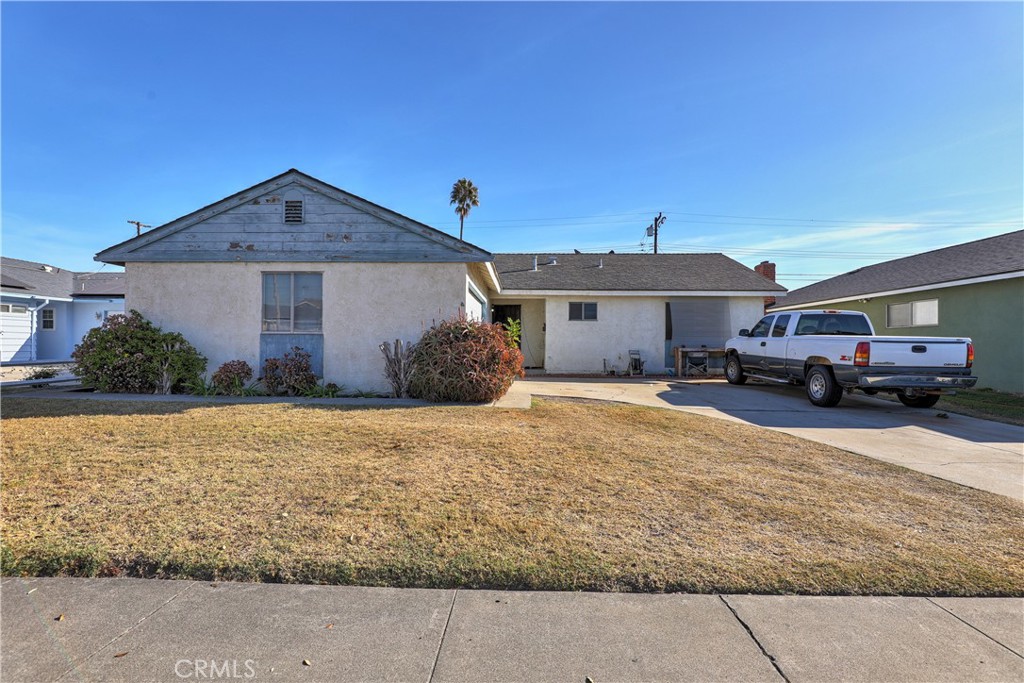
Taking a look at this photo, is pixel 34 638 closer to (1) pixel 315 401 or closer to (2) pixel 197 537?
(2) pixel 197 537

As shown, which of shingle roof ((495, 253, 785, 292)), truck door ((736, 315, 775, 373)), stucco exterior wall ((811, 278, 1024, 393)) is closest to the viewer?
truck door ((736, 315, 775, 373))

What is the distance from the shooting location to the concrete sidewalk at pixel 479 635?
219 centimetres

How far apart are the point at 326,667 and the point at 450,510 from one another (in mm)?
1686

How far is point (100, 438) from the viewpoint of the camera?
580 centimetres

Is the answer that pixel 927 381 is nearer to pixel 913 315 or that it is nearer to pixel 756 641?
pixel 913 315

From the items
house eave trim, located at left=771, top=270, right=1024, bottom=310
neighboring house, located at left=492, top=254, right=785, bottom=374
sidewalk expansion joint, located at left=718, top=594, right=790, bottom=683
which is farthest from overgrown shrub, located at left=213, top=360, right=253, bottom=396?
house eave trim, located at left=771, top=270, right=1024, bottom=310

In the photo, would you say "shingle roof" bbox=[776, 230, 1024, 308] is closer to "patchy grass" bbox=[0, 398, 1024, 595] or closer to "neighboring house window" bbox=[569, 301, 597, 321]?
"neighboring house window" bbox=[569, 301, 597, 321]

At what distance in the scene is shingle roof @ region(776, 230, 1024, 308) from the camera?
12.8 metres

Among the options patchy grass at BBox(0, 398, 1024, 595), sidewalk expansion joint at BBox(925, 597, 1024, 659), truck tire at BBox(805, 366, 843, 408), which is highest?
truck tire at BBox(805, 366, 843, 408)

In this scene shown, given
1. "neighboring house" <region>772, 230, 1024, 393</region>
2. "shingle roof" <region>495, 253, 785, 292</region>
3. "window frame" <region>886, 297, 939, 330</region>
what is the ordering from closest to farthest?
"neighboring house" <region>772, 230, 1024, 393</region> → "window frame" <region>886, 297, 939, 330</region> → "shingle roof" <region>495, 253, 785, 292</region>

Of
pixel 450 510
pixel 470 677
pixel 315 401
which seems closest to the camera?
pixel 470 677

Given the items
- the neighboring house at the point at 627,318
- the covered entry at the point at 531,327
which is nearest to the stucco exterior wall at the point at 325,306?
the neighboring house at the point at 627,318

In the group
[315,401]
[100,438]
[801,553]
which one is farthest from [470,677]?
[315,401]

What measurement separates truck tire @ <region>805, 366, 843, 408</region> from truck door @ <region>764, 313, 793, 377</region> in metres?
0.96
